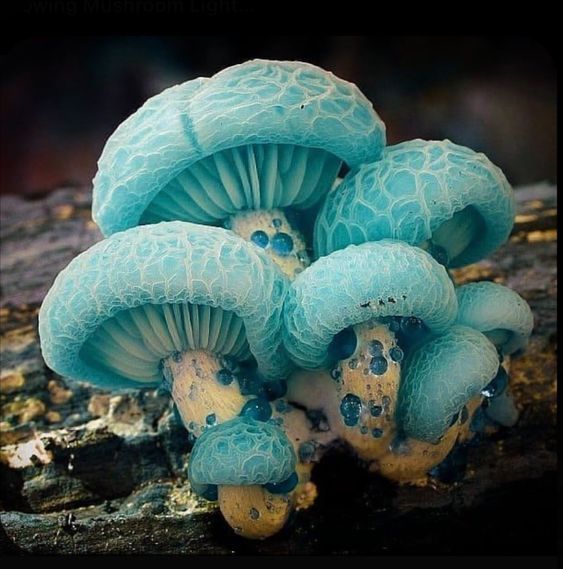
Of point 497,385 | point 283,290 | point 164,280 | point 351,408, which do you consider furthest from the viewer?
point 497,385

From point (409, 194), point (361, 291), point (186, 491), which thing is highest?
point (409, 194)

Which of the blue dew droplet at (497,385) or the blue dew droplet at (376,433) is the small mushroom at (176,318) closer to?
the blue dew droplet at (376,433)

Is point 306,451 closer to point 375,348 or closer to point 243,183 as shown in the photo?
point 375,348

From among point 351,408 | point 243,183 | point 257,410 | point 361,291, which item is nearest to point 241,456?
point 257,410

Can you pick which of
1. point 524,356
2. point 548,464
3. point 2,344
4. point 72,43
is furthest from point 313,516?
point 72,43

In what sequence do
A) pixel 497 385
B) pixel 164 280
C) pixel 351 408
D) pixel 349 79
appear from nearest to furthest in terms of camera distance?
pixel 164 280 → pixel 351 408 → pixel 497 385 → pixel 349 79

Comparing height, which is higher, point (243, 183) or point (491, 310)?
point (243, 183)
